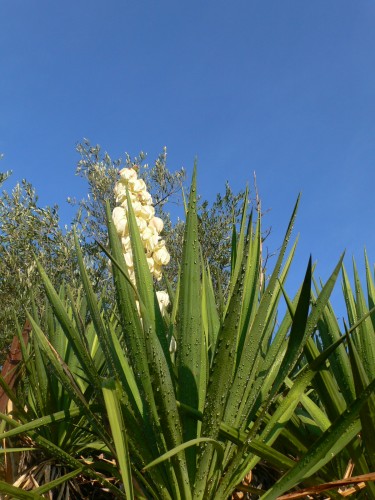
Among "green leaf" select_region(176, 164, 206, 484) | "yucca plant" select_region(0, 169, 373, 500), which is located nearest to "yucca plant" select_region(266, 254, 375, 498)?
"yucca plant" select_region(0, 169, 373, 500)

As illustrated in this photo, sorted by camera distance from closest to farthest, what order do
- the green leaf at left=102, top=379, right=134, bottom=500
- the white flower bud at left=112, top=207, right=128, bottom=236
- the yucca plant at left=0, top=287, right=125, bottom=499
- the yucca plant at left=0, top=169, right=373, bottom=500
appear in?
1. the green leaf at left=102, top=379, right=134, bottom=500
2. the yucca plant at left=0, top=169, right=373, bottom=500
3. the yucca plant at left=0, top=287, right=125, bottom=499
4. the white flower bud at left=112, top=207, right=128, bottom=236

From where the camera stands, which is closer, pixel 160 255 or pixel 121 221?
pixel 121 221

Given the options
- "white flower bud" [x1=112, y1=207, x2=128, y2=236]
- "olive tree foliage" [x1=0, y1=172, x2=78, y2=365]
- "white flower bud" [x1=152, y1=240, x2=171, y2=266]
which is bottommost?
"white flower bud" [x1=152, y1=240, x2=171, y2=266]

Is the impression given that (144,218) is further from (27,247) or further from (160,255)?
(27,247)

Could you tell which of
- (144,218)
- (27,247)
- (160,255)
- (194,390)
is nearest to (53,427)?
(194,390)

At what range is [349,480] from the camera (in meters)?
1.18

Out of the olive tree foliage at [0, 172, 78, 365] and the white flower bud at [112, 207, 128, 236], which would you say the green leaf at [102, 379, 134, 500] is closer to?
the white flower bud at [112, 207, 128, 236]

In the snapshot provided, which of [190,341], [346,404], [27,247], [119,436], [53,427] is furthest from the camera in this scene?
[27,247]

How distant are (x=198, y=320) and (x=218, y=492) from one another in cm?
35

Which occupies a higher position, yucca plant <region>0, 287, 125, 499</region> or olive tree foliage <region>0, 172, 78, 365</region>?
olive tree foliage <region>0, 172, 78, 365</region>

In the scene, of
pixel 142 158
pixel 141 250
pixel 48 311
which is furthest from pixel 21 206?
pixel 141 250

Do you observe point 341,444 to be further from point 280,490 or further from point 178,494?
point 178,494

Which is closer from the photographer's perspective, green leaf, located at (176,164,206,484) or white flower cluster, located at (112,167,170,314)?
green leaf, located at (176,164,206,484)

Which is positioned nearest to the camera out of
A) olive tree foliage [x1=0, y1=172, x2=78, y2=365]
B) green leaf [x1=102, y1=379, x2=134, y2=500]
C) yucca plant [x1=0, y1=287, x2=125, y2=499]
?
green leaf [x1=102, y1=379, x2=134, y2=500]
